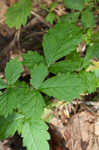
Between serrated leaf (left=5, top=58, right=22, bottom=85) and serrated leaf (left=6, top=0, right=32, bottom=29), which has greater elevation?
serrated leaf (left=6, top=0, right=32, bottom=29)

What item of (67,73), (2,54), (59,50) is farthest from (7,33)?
(67,73)

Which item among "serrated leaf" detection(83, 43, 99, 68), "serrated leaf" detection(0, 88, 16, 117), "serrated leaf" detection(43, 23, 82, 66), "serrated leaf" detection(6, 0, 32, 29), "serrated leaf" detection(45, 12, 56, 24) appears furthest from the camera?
"serrated leaf" detection(45, 12, 56, 24)

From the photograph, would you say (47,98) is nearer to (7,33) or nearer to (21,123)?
(21,123)

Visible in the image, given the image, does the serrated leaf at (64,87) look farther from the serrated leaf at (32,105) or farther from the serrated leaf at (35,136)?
the serrated leaf at (35,136)

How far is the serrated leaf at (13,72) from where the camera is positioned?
1.39m

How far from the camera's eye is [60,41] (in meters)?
1.55

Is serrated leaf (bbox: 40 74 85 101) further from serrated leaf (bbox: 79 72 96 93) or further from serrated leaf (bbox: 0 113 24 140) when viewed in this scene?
serrated leaf (bbox: 0 113 24 140)

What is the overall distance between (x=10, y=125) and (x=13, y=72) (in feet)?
1.59

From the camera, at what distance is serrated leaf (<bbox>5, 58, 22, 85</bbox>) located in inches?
54.7

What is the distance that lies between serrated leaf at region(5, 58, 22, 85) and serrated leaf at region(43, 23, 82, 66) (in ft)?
0.82

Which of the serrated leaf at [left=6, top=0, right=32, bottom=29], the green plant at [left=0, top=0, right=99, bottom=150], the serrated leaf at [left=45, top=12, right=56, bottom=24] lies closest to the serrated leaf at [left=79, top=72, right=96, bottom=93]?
the green plant at [left=0, top=0, right=99, bottom=150]

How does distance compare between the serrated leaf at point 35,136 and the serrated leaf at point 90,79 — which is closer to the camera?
the serrated leaf at point 35,136

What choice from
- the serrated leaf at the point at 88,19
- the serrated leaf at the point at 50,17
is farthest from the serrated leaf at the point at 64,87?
the serrated leaf at the point at 50,17

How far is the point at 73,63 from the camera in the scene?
4.94 ft
